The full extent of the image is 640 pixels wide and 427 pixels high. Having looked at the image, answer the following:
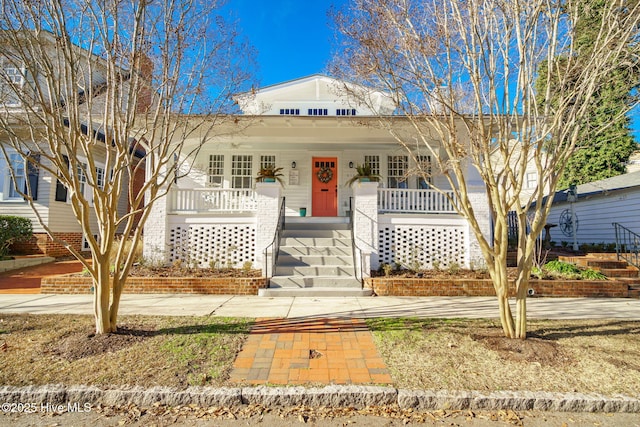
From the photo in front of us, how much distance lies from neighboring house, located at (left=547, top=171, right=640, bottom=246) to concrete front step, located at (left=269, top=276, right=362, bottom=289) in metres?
10.1

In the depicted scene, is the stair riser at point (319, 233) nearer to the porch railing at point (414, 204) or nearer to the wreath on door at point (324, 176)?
the porch railing at point (414, 204)

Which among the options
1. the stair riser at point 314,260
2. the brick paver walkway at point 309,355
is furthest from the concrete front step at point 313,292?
the brick paver walkway at point 309,355

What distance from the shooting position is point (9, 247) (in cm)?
1059

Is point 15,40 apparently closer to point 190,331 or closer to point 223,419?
point 190,331

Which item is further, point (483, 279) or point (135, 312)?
point (483, 279)

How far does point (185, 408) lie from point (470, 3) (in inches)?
221

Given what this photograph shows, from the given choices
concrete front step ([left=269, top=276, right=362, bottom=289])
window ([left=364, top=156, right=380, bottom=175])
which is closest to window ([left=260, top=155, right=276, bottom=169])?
window ([left=364, top=156, right=380, bottom=175])

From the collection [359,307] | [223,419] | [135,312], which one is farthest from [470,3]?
[135,312]

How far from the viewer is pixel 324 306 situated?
6152mm

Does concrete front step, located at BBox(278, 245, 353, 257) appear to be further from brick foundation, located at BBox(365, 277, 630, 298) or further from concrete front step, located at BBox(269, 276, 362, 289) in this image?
brick foundation, located at BBox(365, 277, 630, 298)

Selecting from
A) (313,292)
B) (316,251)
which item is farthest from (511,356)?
(316,251)

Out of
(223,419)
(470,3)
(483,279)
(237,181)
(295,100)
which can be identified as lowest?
(223,419)

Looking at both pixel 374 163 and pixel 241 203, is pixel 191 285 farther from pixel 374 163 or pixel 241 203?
pixel 374 163

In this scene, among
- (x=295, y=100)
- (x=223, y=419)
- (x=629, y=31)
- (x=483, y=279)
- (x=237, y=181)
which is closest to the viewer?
(x=223, y=419)
